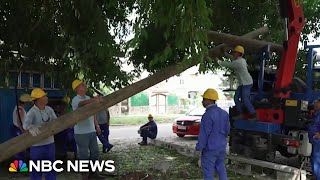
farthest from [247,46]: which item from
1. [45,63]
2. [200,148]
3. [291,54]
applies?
[45,63]

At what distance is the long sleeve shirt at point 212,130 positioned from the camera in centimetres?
591

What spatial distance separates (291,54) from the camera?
7.88 metres

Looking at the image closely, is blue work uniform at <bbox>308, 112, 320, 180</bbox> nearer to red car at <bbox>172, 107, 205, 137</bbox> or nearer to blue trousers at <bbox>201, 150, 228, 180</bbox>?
blue trousers at <bbox>201, 150, 228, 180</bbox>

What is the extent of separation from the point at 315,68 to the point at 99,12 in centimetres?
464

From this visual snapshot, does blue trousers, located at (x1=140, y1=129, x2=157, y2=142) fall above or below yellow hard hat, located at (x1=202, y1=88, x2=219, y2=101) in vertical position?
below

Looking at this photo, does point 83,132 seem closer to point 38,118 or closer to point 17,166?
point 38,118

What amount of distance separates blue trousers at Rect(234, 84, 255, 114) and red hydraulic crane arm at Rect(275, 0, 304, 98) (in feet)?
1.85

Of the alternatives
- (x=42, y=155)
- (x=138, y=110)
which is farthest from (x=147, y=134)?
(x=138, y=110)

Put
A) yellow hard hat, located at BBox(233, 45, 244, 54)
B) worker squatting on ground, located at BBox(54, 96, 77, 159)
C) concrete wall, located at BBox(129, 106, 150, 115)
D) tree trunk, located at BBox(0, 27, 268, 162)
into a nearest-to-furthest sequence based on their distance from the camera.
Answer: tree trunk, located at BBox(0, 27, 268, 162)
yellow hard hat, located at BBox(233, 45, 244, 54)
worker squatting on ground, located at BBox(54, 96, 77, 159)
concrete wall, located at BBox(129, 106, 150, 115)

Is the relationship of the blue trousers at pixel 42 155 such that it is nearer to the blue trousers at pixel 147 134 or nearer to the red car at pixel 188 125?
the blue trousers at pixel 147 134

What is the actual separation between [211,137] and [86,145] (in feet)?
6.88

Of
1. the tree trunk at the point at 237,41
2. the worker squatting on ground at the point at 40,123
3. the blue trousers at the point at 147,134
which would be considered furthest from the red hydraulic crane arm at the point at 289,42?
the blue trousers at the point at 147,134

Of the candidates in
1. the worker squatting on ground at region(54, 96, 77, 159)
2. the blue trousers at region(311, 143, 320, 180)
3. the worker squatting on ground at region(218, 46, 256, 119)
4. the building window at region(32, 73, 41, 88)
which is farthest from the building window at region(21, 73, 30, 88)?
the blue trousers at region(311, 143, 320, 180)

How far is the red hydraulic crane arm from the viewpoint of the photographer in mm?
7742
